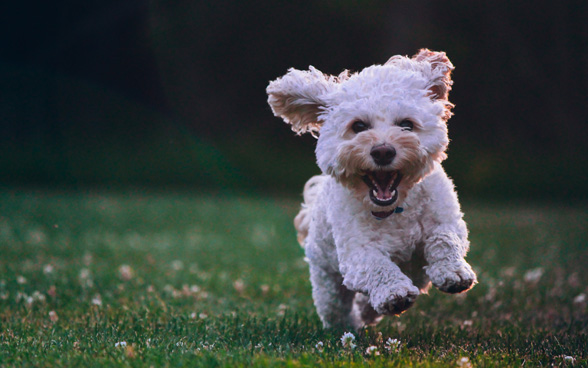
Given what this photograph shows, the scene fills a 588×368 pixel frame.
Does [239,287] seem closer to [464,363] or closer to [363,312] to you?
[363,312]

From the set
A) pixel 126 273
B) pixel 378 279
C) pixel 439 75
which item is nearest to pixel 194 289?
pixel 126 273

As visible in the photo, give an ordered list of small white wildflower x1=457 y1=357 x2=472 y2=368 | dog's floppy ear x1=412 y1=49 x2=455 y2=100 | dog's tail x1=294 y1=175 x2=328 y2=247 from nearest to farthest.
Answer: small white wildflower x1=457 y1=357 x2=472 y2=368, dog's floppy ear x1=412 y1=49 x2=455 y2=100, dog's tail x1=294 y1=175 x2=328 y2=247

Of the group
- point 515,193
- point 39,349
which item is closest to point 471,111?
point 515,193

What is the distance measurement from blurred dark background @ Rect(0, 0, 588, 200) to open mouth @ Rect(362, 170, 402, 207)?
14501mm

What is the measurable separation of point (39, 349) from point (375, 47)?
16.6 metres

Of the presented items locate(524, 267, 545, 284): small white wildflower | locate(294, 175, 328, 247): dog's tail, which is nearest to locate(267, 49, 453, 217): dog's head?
locate(294, 175, 328, 247): dog's tail

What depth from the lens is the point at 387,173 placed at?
11.3 feet

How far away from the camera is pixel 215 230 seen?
36.0 ft

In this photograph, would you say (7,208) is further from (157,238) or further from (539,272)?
(539,272)

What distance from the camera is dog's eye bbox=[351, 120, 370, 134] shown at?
3.49 metres

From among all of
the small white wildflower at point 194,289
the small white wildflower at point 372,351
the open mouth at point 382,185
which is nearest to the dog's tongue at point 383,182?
the open mouth at point 382,185

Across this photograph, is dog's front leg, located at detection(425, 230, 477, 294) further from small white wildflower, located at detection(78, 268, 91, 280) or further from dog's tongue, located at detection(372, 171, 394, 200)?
small white wildflower, located at detection(78, 268, 91, 280)

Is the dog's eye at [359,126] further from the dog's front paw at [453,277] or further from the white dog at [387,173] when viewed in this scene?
the dog's front paw at [453,277]

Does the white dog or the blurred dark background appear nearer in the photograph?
the white dog
